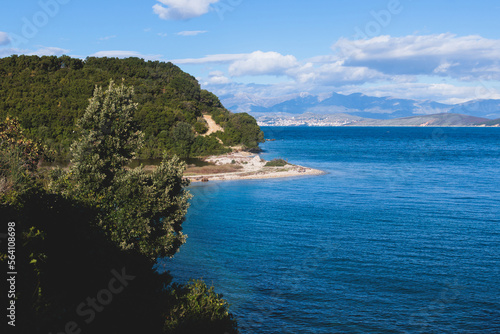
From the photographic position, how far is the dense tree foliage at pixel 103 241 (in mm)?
11664

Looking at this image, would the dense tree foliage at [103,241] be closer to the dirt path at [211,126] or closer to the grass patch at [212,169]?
the grass patch at [212,169]

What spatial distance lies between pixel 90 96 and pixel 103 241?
91751 millimetres

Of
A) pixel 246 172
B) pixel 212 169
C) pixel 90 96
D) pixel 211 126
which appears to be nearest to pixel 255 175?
pixel 246 172

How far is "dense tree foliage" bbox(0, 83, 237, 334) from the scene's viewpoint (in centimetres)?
1166

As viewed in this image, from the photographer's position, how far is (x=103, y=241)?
18500 millimetres

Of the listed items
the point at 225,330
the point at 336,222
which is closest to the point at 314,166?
the point at 336,222

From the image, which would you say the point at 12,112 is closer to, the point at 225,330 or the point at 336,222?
the point at 336,222

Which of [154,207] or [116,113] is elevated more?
[116,113]

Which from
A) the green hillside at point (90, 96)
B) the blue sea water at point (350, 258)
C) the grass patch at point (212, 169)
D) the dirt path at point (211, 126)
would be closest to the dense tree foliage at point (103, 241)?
the blue sea water at point (350, 258)

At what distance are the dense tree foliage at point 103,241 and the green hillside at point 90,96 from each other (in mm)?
65752

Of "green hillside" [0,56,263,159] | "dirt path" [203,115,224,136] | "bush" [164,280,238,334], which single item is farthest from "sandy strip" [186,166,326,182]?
"bush" [164,280,238,334]

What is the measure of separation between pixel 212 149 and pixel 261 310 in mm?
88528

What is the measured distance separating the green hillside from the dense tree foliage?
6575cm

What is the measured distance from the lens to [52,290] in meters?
13.4
